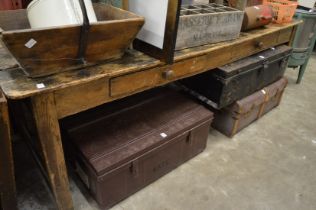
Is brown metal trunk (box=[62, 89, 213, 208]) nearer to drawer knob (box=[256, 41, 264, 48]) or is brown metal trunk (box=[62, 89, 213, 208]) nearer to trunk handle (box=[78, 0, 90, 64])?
trunk handle (box=[78, 0, 90, 64])

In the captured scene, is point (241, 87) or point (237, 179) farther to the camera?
point (241, 87)

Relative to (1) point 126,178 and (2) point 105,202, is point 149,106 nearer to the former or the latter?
(1) point 126,178

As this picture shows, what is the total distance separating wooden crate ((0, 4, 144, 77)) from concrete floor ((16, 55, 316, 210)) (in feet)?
2.81

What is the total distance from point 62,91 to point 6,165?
0.41 m

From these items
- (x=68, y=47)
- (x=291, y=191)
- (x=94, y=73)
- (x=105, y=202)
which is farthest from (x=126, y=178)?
(x=291, y=191)

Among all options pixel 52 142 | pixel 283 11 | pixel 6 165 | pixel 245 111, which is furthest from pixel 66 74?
pixel 283 11

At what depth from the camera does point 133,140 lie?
4.83 ft

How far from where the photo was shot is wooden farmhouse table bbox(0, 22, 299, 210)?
102 cm

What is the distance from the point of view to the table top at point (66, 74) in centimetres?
98

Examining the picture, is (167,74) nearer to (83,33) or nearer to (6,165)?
(83,33)

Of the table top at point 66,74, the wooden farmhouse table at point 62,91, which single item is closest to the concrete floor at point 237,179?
the wooden farmhouse table at point 62,91

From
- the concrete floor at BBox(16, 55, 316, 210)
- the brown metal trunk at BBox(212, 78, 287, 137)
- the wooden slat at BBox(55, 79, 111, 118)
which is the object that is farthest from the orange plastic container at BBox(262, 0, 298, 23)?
the wooden slat at BBox(55, 79, 111, 118)

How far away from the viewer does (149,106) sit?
175 cm

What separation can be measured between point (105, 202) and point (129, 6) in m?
1.08
